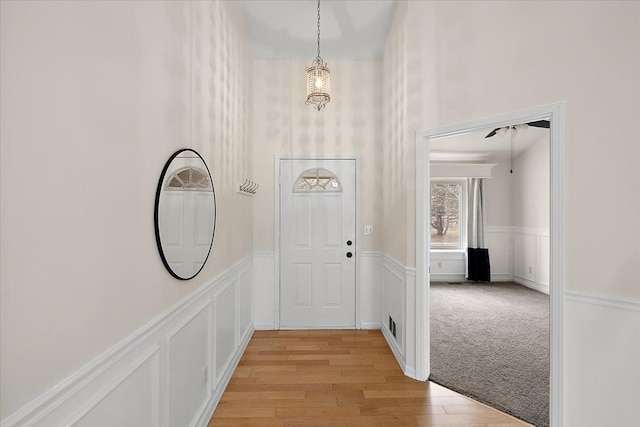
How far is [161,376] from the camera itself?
151cm

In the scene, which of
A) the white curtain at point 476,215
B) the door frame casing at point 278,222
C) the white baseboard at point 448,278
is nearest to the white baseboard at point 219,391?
the door frame casing at point 278,222

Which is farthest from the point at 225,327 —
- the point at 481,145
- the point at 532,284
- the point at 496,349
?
the point at 532,284

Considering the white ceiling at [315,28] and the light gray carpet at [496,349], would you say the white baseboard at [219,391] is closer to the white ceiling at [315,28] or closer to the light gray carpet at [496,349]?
the light gray carpet at [496,349]

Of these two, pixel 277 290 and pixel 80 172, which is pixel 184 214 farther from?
pixel 277 290

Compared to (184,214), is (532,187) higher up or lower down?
higher up

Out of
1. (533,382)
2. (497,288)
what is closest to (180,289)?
(533,382)

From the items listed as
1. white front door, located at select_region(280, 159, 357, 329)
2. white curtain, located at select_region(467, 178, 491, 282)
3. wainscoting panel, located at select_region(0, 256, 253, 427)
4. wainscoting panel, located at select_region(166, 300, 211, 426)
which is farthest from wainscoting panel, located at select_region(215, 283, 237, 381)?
white curtain, located at select_region(467, 178, 491, 282)

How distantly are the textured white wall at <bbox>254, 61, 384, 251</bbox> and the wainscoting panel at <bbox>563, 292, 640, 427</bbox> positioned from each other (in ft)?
7.26

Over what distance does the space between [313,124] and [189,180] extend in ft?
7.69

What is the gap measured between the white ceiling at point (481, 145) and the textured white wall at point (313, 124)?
1864 mm

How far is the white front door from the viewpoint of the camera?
391 cm

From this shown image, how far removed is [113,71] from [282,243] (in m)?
2.91

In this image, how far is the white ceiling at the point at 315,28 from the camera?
3.13 m

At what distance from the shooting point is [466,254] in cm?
644
